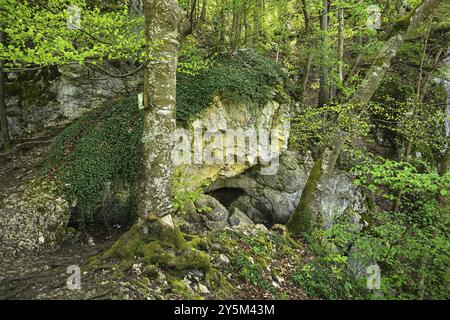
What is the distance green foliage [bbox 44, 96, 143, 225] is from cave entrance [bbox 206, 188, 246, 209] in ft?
12.7

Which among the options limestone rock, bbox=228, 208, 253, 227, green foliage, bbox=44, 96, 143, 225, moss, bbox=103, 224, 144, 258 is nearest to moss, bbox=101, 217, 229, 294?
moss, bbox=103, 224, 144, 258

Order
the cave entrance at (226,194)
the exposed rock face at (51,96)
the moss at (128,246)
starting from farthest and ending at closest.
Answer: the cave entrance at (226,194)
the exposed rock face at (51,96)
the moss at (128,246)

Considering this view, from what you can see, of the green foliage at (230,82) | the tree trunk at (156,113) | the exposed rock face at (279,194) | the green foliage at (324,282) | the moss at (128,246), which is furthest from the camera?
the exposed rock face at (279,194)

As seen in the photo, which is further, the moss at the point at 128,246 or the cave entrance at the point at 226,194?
the cave entrance at the point at 226,194

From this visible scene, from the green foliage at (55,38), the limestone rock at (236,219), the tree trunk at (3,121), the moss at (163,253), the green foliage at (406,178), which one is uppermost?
the green foliage at (55,38)

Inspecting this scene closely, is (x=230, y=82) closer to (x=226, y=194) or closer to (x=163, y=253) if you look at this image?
(x=226, y=194)

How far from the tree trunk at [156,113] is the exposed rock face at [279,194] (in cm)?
495

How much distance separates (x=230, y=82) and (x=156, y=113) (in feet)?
14.7

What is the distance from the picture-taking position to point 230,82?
332 inches

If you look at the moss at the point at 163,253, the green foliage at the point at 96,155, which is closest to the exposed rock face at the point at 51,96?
the green foliage at the point at 96,155

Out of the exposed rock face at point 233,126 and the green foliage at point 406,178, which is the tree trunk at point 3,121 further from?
the green foliage at point 406,178

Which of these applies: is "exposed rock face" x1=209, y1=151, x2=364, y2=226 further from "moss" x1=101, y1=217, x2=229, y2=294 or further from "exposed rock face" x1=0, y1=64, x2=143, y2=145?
"moss" x1=101, y1=217, x2=229, y2=294

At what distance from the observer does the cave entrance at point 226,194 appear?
999cm

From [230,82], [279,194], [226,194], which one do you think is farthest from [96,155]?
[279,194]
